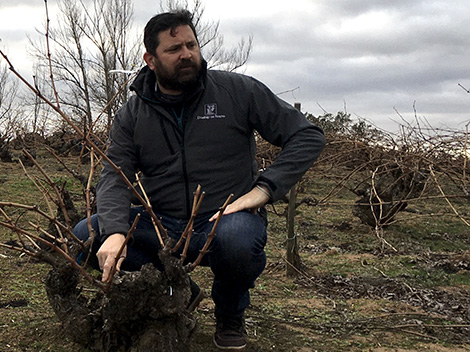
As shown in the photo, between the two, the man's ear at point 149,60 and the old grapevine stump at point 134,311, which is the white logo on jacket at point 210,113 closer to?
the man's ear at point 149,60

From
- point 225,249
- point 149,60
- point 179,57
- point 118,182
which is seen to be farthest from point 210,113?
point 225,249

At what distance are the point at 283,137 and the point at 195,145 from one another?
401mm

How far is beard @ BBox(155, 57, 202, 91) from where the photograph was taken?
252 centimetres

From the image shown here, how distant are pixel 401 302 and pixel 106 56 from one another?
2224cm

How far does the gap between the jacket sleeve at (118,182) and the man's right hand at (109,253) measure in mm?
39

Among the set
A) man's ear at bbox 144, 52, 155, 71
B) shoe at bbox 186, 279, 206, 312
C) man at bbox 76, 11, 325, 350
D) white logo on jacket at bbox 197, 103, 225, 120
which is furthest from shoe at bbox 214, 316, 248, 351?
man's ear at bbox 144, 52, 155, 71

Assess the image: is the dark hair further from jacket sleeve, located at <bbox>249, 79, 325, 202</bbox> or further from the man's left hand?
the man's left hand

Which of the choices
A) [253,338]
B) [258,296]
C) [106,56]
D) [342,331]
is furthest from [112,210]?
[106,56]

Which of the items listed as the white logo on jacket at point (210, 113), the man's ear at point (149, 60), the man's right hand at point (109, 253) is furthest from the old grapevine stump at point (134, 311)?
the man's ear at point (149, 60)

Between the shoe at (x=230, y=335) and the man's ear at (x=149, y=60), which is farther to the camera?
the man's ear at (x=149, y=60)

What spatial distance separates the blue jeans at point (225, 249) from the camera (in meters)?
2.25

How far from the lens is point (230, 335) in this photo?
249cm

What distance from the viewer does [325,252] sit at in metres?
5.66

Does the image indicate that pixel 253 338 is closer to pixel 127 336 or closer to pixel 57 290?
pixel 127 336
